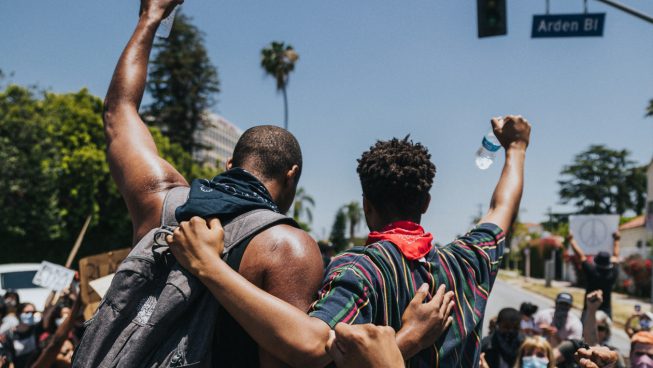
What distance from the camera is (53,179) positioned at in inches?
1077

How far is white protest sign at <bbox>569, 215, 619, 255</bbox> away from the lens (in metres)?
10.4

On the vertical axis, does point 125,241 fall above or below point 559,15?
below

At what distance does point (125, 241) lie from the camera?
32.7m

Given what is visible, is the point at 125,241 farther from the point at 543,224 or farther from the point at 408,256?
the point at 543,224

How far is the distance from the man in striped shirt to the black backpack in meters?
0.08

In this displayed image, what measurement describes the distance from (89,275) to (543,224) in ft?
319

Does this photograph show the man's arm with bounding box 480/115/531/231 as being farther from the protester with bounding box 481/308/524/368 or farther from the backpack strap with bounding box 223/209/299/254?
the protester with bounding box 481/308/524/368

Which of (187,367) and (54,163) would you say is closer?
(187,367)

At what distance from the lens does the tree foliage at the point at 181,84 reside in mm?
43156

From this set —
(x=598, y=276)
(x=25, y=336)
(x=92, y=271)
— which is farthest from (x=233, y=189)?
(x=25, y=336)

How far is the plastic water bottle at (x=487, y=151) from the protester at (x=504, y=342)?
3.09m

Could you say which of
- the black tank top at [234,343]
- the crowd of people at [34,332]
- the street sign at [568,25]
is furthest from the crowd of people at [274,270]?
the street sign at [568,25]

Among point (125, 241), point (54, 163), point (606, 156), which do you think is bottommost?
point (125, 241)

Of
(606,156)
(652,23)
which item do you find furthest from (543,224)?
(652,23)
